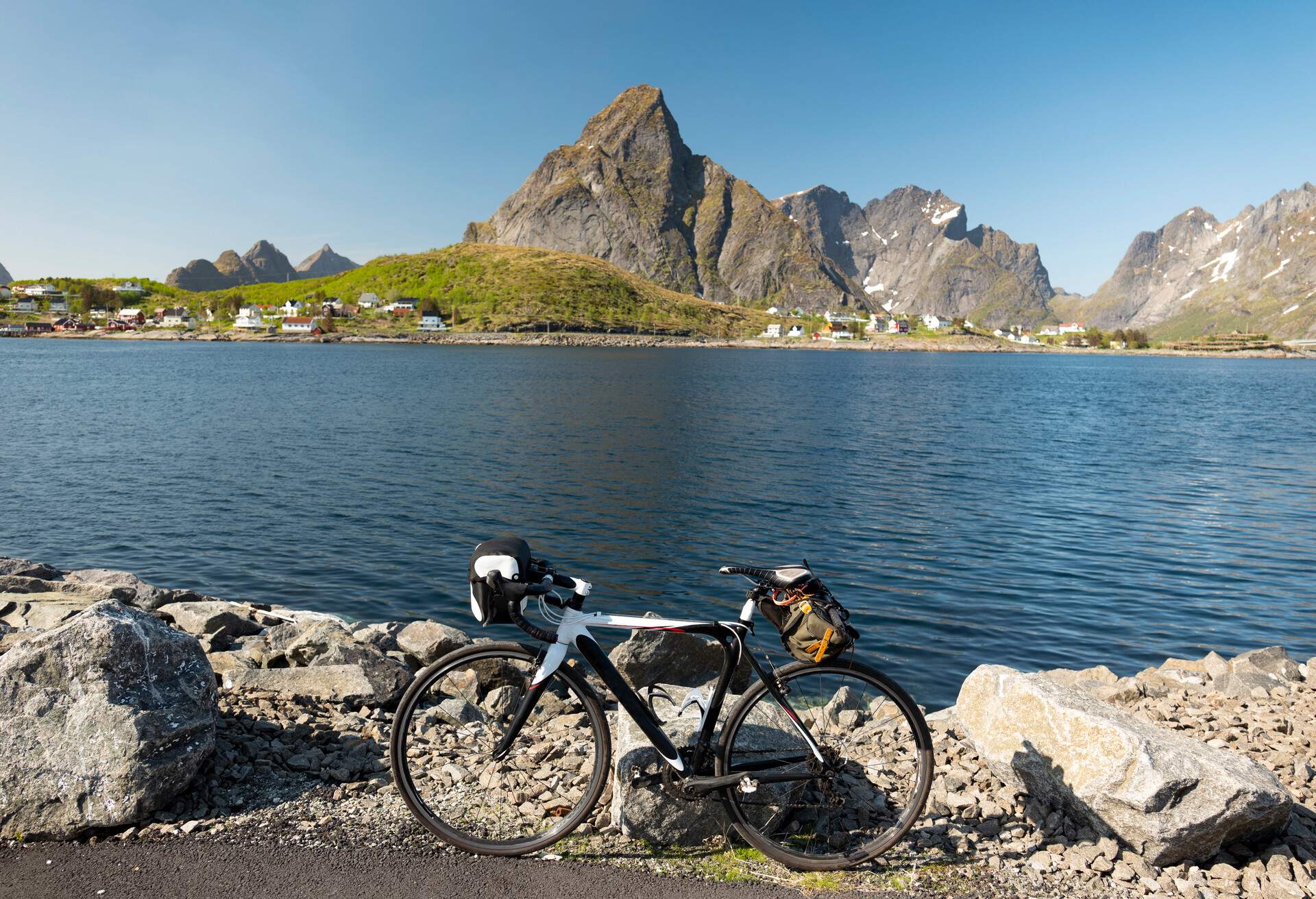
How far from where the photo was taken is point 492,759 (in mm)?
6582

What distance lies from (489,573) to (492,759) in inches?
73.1

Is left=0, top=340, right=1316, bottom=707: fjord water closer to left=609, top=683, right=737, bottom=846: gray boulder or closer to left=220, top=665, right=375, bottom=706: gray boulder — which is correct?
left=220, top=665, right=375, bottom=706: gray boulder

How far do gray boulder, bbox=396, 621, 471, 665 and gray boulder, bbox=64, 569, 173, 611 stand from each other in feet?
18.7

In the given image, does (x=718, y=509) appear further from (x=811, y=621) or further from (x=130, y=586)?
(x=811, y=621)

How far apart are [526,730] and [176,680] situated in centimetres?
306

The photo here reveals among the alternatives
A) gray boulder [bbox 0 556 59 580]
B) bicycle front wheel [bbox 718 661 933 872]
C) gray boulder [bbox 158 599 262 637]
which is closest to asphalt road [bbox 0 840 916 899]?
bicycle front wheel [bbox 718 661 933 872]

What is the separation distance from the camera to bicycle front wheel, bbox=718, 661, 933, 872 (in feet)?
19.9

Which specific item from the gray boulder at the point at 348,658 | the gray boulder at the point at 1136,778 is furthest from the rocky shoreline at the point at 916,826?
the gray boulder at the point at 348,658

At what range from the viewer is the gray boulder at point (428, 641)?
1284 cm

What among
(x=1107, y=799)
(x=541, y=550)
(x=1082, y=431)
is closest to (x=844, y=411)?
(x=1082, y=431)

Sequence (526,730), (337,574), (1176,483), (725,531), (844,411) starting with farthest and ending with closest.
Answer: (844,411) < (1176,483) < (725,531) < (337,574) < (526,730)

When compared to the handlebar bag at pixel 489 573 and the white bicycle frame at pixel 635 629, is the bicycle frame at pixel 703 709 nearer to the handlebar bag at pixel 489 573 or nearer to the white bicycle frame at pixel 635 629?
the white bicycle frame at pixel 635 629

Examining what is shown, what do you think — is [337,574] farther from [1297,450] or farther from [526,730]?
[1297,450]

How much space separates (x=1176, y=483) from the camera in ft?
123
